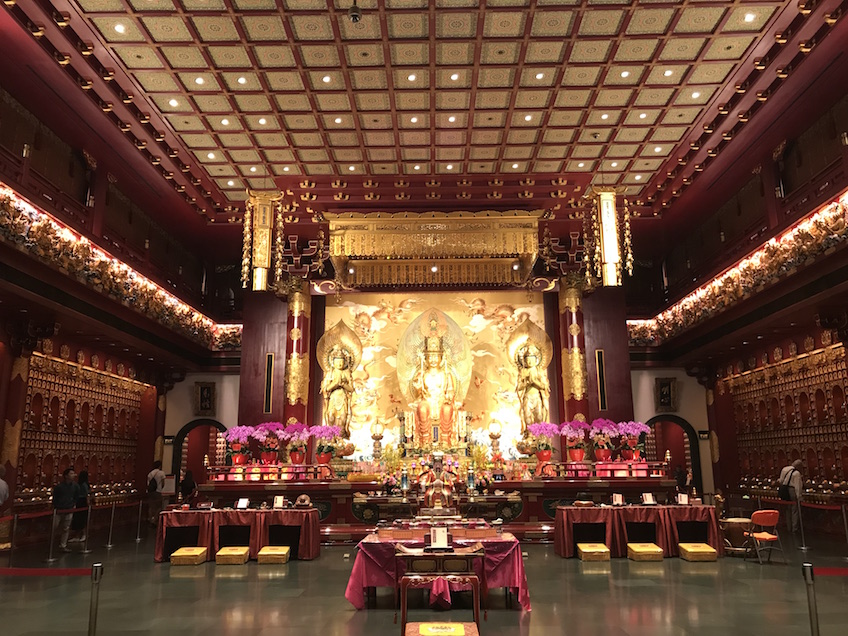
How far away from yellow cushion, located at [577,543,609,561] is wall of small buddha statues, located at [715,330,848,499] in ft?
19.7

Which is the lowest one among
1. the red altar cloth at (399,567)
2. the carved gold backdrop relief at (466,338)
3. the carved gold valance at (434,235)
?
the red altar cloth at (399,567)

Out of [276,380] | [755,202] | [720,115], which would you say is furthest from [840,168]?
[276,380]

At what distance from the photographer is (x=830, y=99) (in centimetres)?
976

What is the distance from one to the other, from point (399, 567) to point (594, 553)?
11.2 ft

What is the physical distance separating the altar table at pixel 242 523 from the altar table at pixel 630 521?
10.5 ft

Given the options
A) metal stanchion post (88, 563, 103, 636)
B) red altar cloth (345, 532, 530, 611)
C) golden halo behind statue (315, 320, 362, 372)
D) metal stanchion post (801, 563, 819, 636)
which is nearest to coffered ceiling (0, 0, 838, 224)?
golden halo behind statue (315, 320, 362, 372)

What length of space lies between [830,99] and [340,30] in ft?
24.1

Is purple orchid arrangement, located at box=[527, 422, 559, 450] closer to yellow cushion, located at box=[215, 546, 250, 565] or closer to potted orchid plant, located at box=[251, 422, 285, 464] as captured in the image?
potted orchid plant, located at box=[251, 422, 285, 464]

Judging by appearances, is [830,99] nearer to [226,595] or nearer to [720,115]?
[720,115]

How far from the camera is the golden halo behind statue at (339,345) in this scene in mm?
14391

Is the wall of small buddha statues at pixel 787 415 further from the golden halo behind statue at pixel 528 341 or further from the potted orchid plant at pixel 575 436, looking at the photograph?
the golden halo behind statue at pixel 528 341

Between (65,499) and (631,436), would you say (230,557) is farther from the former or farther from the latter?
(631,436)

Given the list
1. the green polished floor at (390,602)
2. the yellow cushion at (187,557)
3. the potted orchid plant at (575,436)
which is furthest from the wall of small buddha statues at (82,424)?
the potted orchid plant at (575,436)

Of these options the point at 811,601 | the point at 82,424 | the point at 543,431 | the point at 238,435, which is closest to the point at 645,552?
the point at 811,601
